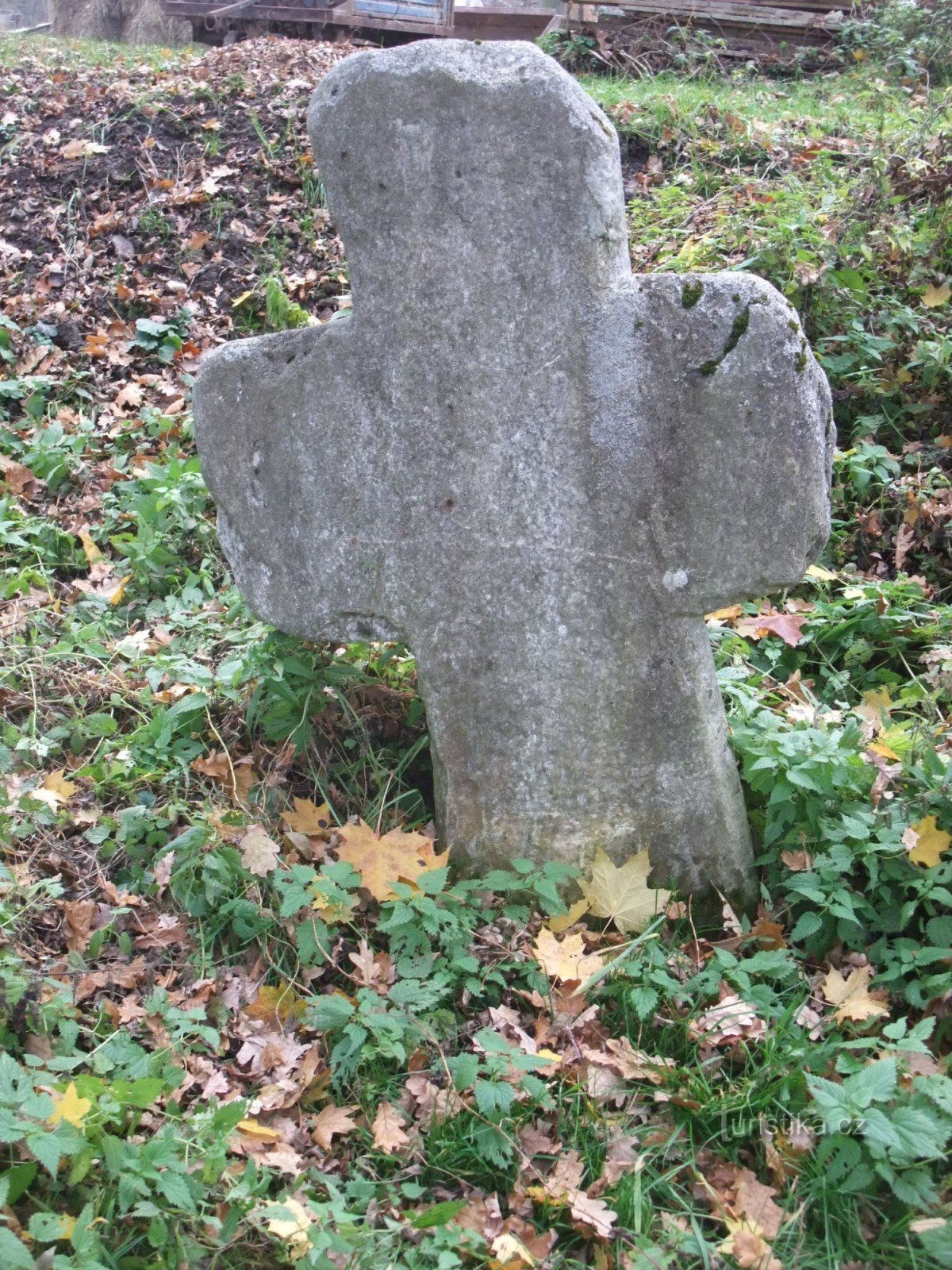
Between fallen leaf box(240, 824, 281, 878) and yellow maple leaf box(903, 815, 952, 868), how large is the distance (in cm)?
159

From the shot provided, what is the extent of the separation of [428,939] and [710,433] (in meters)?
1.38

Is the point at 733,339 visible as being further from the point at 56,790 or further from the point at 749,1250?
the point at 56,790

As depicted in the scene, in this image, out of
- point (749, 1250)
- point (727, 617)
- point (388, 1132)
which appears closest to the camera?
point (749, 1250)

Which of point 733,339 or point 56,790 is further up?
point 733,339

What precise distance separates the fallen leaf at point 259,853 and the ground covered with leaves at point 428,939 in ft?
0.04

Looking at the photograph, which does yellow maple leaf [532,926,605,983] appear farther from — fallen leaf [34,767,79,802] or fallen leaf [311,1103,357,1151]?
fallen leaf [34,767,79,802]

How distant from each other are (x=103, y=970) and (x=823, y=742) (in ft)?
6.20

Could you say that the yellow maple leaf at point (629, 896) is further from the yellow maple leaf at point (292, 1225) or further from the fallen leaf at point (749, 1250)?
the yellow maple leaf at point (292, 1225)

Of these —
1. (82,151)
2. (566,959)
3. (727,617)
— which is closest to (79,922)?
(566,959)

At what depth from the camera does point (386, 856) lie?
283 centimetres

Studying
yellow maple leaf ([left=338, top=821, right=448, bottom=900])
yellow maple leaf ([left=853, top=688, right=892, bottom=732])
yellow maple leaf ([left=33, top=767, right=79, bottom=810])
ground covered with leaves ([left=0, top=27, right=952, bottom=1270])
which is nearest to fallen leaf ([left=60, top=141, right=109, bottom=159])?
ground covered with leaves ([left=0, top=27, right=952, bottom=1270])

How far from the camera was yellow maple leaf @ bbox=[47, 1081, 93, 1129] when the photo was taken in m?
2.12

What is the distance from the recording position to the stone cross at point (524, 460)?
2.58 m

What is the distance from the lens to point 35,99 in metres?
7.09
